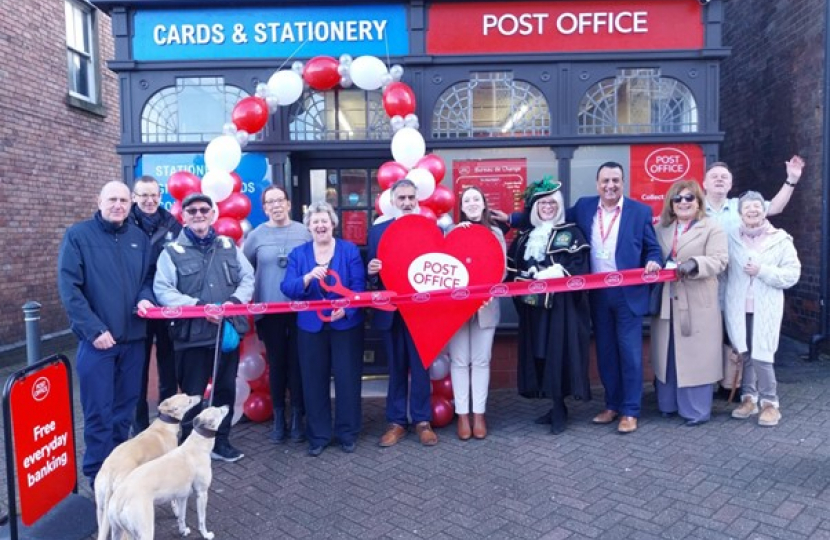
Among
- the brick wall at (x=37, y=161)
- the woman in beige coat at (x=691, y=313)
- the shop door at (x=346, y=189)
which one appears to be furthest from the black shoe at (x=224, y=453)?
the brick wall at (x=37, y=161)

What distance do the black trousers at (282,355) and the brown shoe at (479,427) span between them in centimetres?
135

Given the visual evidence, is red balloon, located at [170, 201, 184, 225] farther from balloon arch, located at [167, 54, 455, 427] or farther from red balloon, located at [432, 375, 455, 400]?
red balloon, located at [432, 375, 455, 400]

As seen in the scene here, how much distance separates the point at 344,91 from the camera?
20.1 feet

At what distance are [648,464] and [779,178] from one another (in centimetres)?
533

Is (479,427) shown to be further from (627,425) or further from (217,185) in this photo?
(217,185)

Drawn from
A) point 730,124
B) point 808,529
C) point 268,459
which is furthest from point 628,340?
point 730,124

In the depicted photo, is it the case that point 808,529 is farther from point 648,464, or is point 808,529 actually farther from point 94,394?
point 94,394

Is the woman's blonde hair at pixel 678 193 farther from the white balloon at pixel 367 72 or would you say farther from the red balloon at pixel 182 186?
the red balloon at pixel 182 186

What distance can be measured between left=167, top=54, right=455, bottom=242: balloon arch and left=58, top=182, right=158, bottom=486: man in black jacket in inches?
45.1

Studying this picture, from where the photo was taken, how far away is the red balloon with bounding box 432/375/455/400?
5.04 m

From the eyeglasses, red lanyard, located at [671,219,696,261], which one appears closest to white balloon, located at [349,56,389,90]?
the eyeglasses

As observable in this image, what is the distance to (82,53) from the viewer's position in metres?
9.79

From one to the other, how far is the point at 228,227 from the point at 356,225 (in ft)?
5.26

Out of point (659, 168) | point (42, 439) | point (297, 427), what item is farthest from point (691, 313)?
point (42, 439)
